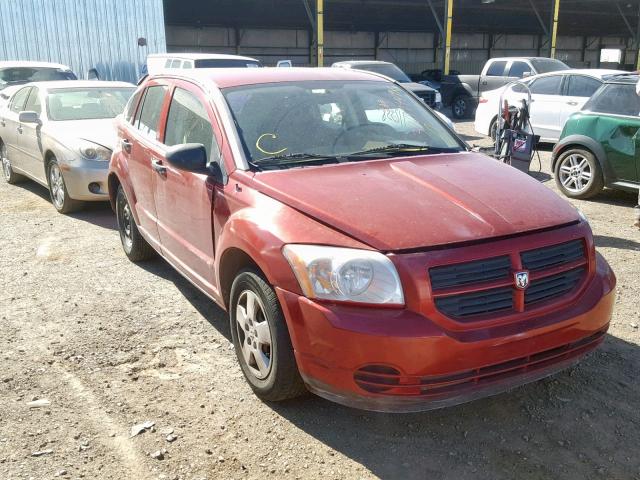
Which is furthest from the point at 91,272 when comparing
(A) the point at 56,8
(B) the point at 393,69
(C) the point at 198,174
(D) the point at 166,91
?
(A) the point at 56,8

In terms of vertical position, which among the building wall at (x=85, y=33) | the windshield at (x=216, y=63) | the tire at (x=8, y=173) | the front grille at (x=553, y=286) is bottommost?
the tire at (x=8, y=173)

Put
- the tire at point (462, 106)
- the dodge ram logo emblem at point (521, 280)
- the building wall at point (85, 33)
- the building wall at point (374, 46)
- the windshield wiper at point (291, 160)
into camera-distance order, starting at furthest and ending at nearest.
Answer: the building wall at point (374, 46)
the tire at point (462, 106)
the building wall at point (85, 33)
the windshield wiper at point (291, 160)
the dodge ram logo emblem at point (521, 280)

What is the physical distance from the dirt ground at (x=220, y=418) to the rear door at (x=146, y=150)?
69cm

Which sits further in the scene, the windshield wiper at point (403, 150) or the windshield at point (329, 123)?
the windshield wiper at point (403, 150)

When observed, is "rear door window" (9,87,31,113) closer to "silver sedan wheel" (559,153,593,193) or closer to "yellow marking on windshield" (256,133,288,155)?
"yellow marking on windshield" (256,133,288,155)

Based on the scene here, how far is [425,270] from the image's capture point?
2.63 metres

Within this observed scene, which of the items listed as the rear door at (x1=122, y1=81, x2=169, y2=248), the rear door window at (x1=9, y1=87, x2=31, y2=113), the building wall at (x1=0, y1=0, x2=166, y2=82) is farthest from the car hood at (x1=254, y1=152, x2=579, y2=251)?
the building wall at (x1=0, y1=0, x2=166, y2=82)

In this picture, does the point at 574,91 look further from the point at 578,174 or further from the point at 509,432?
the point at 509,432

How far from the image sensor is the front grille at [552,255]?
283cm

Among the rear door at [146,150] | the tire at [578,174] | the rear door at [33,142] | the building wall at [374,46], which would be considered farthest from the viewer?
the building wall at [374,46]

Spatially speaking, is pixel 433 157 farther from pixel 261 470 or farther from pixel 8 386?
pixel 8 386

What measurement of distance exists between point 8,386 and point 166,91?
229 cm

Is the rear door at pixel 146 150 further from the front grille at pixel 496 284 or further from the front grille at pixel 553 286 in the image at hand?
the front grille at pixel 553 286

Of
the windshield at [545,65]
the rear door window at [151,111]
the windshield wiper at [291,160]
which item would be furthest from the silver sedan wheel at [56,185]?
the windshield at [545,65]
